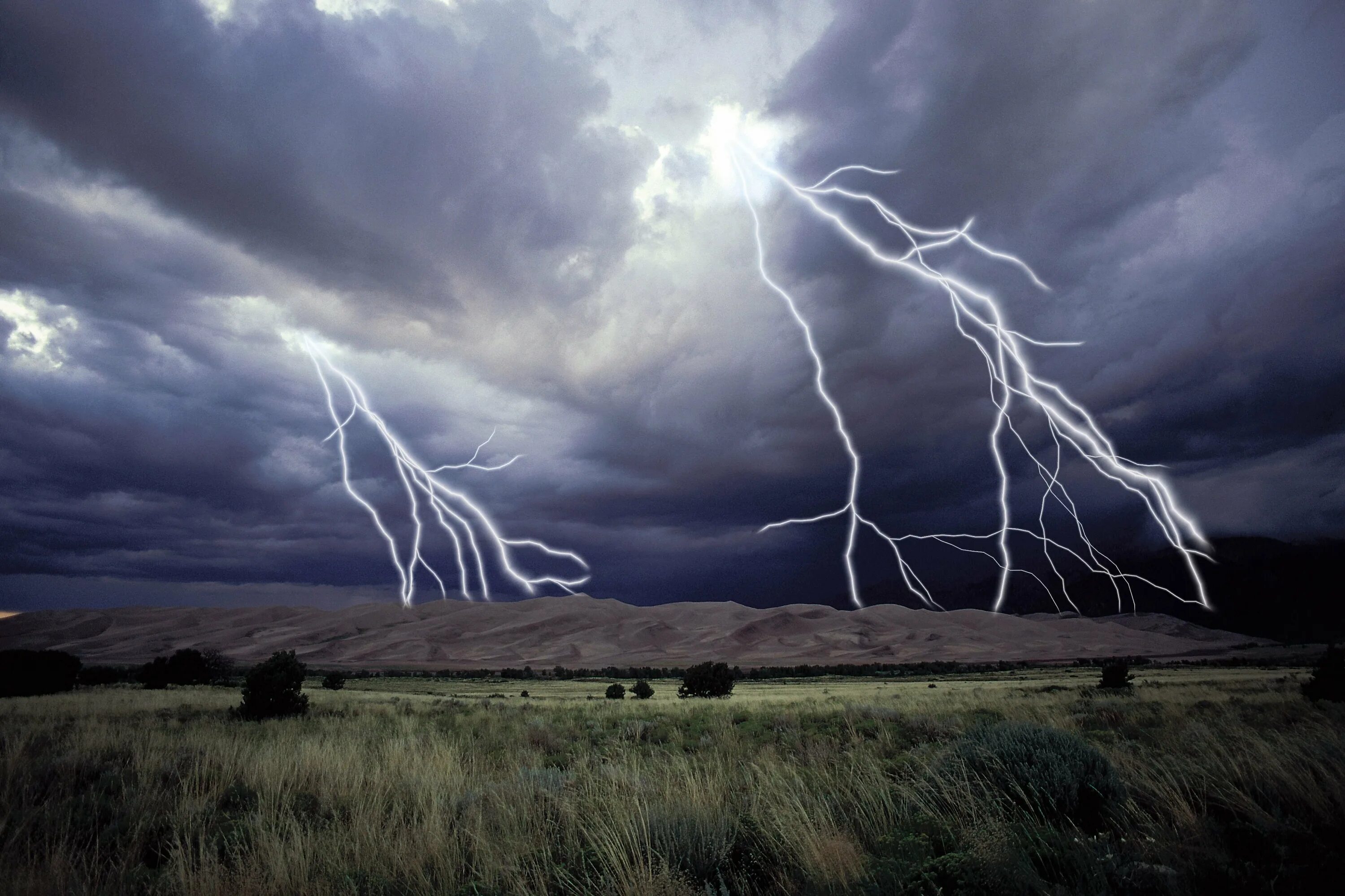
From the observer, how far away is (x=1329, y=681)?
852 inches

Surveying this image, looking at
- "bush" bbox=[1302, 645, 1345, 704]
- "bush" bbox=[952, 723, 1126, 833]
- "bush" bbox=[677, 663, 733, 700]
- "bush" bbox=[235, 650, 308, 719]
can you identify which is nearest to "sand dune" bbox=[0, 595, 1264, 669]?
"bush" bbox=[677, 663, 733, 700]

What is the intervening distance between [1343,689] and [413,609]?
19972 centimetres

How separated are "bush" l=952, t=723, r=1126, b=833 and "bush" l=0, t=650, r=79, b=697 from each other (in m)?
43.3

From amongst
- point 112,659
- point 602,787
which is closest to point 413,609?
point 112,659

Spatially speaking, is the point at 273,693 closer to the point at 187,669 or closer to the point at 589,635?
the point at 187,669

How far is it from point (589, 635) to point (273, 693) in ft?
491

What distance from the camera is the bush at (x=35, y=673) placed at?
3108cm

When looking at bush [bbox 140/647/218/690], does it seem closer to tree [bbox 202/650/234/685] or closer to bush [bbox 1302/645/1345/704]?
tree [bbox 202/650/234/685]

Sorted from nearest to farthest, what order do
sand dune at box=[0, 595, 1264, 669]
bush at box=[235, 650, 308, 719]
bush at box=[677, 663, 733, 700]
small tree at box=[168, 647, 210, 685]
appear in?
bush at box=[235, 650, 308, 719] → bush at box=[677, 663, 733, 700] → small tree at box=[168, 647, 210, 685] → sand dune at box=[0, 595, 1264, 669]

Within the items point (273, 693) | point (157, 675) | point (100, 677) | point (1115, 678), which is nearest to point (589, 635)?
point (100, 677)

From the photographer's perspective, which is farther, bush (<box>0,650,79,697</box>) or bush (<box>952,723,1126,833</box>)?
bush (<box>0,650,79,697</box>)

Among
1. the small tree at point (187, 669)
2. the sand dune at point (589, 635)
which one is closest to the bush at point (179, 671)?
the small tree at point (187, 669)

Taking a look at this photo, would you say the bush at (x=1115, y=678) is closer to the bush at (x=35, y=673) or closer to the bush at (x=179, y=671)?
the bush at (x=35, y=673)

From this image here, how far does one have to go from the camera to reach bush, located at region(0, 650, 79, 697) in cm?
3108
